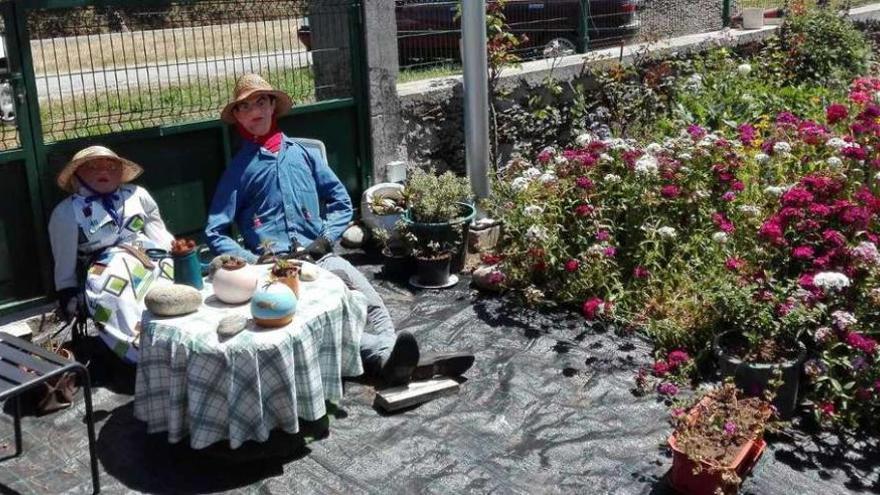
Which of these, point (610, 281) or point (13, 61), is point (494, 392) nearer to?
point (610, 281)

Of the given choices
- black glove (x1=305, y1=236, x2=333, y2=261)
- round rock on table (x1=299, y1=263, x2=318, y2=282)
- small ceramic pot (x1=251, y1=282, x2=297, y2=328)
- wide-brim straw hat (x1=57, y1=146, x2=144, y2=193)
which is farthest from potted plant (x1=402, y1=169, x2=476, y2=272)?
small ceramic pot (x1=251, y1=282, x2=297, y2=328)

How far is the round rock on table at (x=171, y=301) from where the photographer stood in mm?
3787

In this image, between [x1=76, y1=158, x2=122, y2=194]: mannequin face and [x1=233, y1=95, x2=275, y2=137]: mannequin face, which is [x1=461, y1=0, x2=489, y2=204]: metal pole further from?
[x1=76, y1=158, x2=122, y2=194]: mannequin face

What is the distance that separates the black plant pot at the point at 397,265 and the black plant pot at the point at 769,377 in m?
2.24

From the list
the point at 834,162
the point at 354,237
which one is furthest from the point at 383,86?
the point at 834,162

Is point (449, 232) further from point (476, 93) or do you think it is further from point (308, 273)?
point (308, 273)

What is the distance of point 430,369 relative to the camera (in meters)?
4.45

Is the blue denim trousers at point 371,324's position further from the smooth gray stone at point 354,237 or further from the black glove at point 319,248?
the smooth gray stone at point 354,237

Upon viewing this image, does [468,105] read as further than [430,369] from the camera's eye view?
Yes

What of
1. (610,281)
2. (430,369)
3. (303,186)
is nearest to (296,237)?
(303,186)

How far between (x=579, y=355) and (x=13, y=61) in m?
3.17

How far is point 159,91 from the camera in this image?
5.57 meters

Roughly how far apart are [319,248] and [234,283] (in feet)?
3.12

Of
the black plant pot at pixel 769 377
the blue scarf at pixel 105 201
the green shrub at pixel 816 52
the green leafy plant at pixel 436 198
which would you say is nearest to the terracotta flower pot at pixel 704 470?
the black plant pot at pixel 769 377
